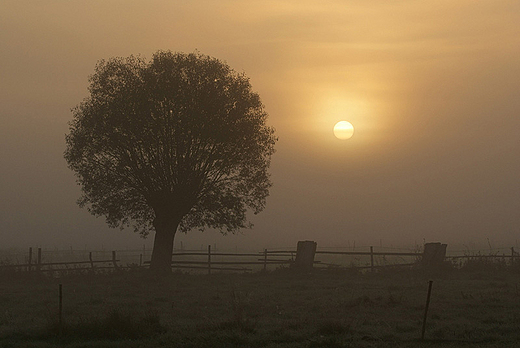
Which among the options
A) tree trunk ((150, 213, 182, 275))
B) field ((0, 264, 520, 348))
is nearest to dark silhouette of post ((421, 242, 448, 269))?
field ((0, 264, 520, 348))

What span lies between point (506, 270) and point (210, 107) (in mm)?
19881

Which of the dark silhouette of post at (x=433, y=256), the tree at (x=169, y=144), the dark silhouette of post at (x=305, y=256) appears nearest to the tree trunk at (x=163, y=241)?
the tree at (x=169, y=144)

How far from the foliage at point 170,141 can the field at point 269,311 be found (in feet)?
18.2

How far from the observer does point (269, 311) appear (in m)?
19.4

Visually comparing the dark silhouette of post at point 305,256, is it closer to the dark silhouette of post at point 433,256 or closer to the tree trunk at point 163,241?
the dark silhouette of post at point 433,256

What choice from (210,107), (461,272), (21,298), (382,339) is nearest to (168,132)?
(210,107)

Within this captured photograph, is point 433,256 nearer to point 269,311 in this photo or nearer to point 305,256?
point 305,256

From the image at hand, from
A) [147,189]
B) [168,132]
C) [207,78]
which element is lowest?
[147,189]

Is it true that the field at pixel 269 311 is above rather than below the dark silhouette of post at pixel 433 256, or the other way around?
below

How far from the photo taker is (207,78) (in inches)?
1425

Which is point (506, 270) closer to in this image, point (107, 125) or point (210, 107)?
point (210, 107)

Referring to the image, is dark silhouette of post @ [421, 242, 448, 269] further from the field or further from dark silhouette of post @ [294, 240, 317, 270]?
dark silhouette of post @ [294, 240, 317, 270]

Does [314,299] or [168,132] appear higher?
[168,132]

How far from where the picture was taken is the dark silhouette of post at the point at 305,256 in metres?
35.8
